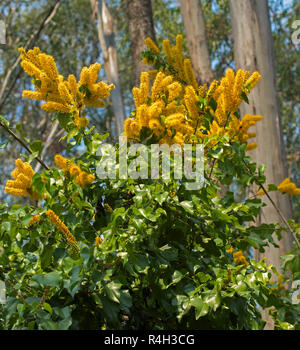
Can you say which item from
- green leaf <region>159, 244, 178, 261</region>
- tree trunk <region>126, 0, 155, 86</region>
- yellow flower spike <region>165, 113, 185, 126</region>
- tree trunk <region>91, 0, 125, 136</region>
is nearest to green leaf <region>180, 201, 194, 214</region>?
green leaf <region>159, 244, 178, 261</region>

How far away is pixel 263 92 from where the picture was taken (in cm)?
277

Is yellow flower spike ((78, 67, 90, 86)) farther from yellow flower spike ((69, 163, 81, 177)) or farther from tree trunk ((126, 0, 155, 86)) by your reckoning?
tree trunk ((126, 0, 155, 86))

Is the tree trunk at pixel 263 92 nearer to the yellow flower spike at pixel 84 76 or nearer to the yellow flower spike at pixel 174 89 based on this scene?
the yellow flower spike at pixel 174 89

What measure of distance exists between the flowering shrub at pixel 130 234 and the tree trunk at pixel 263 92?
1213mm

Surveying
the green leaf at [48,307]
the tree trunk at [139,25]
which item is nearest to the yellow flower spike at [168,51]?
the green leaf at [48,307]

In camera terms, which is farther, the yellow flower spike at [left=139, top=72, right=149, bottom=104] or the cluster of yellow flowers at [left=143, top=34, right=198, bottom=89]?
the cluster of yellow flowers at [left=143, top=34, right=198, bottom=89]

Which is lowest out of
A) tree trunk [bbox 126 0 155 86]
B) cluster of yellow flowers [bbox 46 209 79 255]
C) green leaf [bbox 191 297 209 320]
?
green leaf [bbox 191 297 209 320]

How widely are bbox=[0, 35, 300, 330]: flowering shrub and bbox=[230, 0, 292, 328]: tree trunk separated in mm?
1213

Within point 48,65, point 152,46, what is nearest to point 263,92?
point 152,46

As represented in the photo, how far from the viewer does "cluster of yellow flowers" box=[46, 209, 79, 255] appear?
3.51 feet

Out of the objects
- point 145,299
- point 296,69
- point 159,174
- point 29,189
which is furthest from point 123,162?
point 296,69

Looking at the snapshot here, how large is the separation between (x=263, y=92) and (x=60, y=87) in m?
1.78

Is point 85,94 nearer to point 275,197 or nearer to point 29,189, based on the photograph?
point 29,189

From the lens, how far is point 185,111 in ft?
4.75
